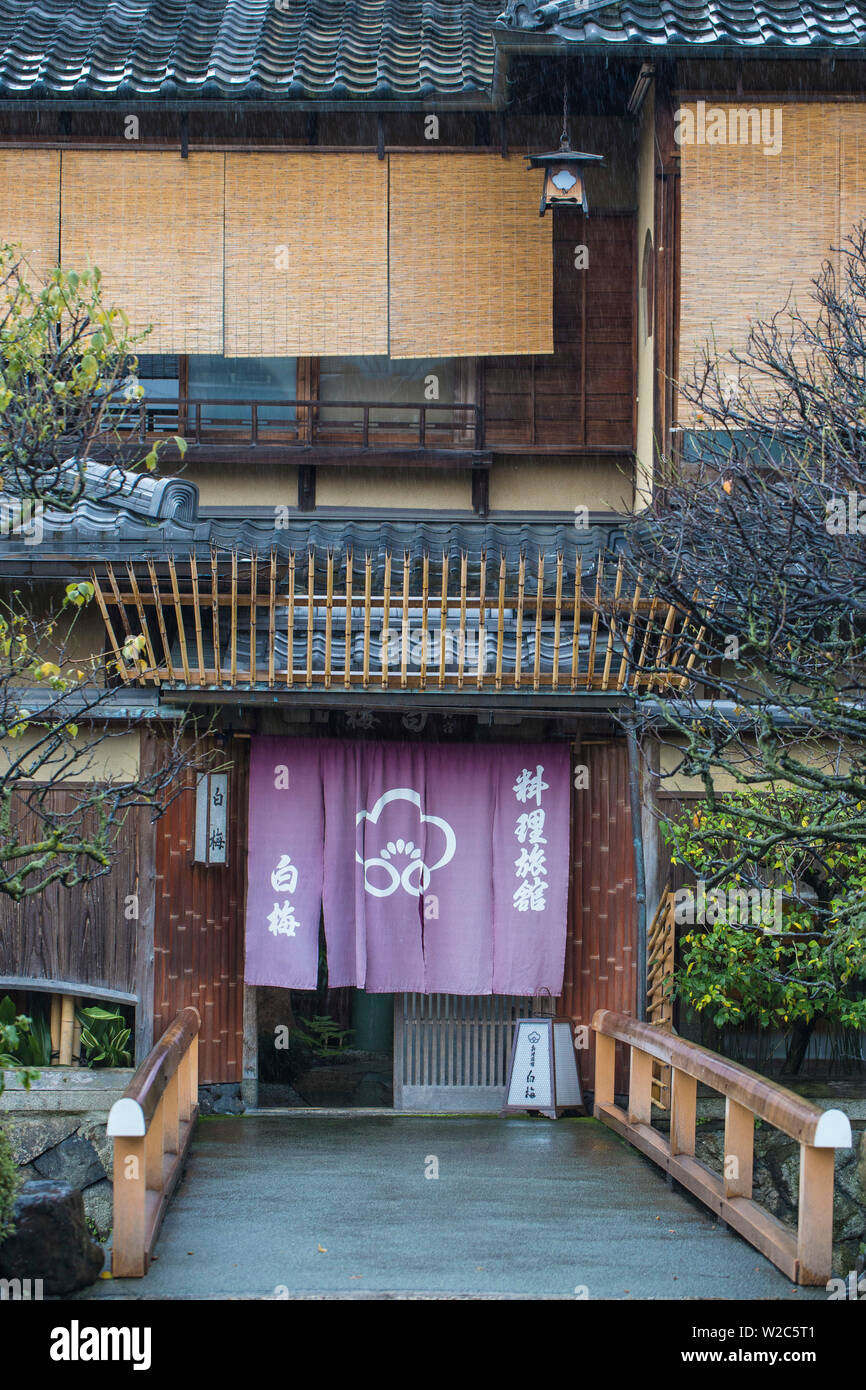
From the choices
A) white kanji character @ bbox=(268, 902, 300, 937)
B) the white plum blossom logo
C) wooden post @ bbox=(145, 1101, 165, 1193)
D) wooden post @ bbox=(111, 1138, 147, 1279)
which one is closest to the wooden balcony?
the white plum blossom logo

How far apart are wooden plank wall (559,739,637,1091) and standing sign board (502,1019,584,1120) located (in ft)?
0.69

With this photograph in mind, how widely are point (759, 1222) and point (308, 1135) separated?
4.43m

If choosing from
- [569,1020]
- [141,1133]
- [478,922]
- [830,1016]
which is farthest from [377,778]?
[141,1133]

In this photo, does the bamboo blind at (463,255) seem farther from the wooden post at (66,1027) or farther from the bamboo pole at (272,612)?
the wooden post at (66,1027)

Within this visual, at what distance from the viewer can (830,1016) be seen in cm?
1189

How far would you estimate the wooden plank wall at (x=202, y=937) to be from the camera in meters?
12.0

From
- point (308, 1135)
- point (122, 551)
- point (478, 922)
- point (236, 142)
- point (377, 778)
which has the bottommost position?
point (308, 1135)

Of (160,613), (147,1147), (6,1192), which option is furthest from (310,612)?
(6,1192)

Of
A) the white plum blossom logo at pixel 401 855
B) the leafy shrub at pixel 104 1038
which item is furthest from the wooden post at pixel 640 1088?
the leafy shrub at pixel 104 1038

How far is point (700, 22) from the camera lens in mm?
12109

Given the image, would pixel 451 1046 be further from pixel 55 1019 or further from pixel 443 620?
pixel 443 620

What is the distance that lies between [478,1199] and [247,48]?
1020 cm

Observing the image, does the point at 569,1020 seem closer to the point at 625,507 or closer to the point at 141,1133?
the point at 625,507
